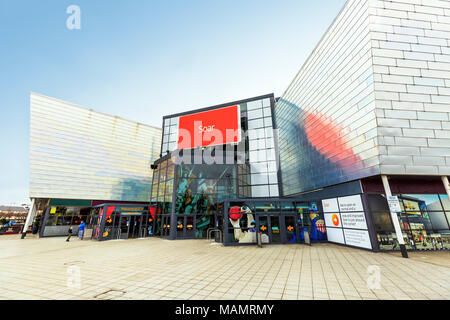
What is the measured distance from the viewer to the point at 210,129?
77.9ft

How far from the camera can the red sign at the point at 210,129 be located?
22500 mm

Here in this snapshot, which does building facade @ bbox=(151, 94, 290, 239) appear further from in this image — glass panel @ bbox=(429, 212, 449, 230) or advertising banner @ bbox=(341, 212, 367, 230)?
glass panel @ bbox=(429, 212, 449, 230)

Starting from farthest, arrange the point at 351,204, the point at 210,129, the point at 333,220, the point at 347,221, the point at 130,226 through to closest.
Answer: the point at 210,129, the point at 130,226, the point at 333,220, the point at 347,221, the point at 351,204

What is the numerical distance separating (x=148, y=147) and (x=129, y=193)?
7.12 m

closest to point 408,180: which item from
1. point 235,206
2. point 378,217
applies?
point 378,217

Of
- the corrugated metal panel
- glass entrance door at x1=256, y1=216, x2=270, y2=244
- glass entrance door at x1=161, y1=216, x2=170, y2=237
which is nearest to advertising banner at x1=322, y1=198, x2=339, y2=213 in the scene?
glass entrance door at x1=256, y1=216, x2=270, y2=244

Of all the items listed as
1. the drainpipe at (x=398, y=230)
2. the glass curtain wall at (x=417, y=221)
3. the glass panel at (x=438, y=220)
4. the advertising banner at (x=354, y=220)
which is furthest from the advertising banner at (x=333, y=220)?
the glass panel at (x=438, y=220)

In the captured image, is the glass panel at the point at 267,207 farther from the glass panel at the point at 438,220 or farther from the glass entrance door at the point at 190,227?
the glass panel at the point at 438,220

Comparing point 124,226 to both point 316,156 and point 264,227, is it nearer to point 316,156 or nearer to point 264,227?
point 264,227

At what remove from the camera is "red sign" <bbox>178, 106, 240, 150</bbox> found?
22.5m

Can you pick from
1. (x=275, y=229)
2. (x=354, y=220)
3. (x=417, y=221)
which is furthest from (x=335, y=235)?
(x=417, y=221)

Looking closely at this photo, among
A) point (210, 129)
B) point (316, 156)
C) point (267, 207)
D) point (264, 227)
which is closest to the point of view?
point (264, 227)
